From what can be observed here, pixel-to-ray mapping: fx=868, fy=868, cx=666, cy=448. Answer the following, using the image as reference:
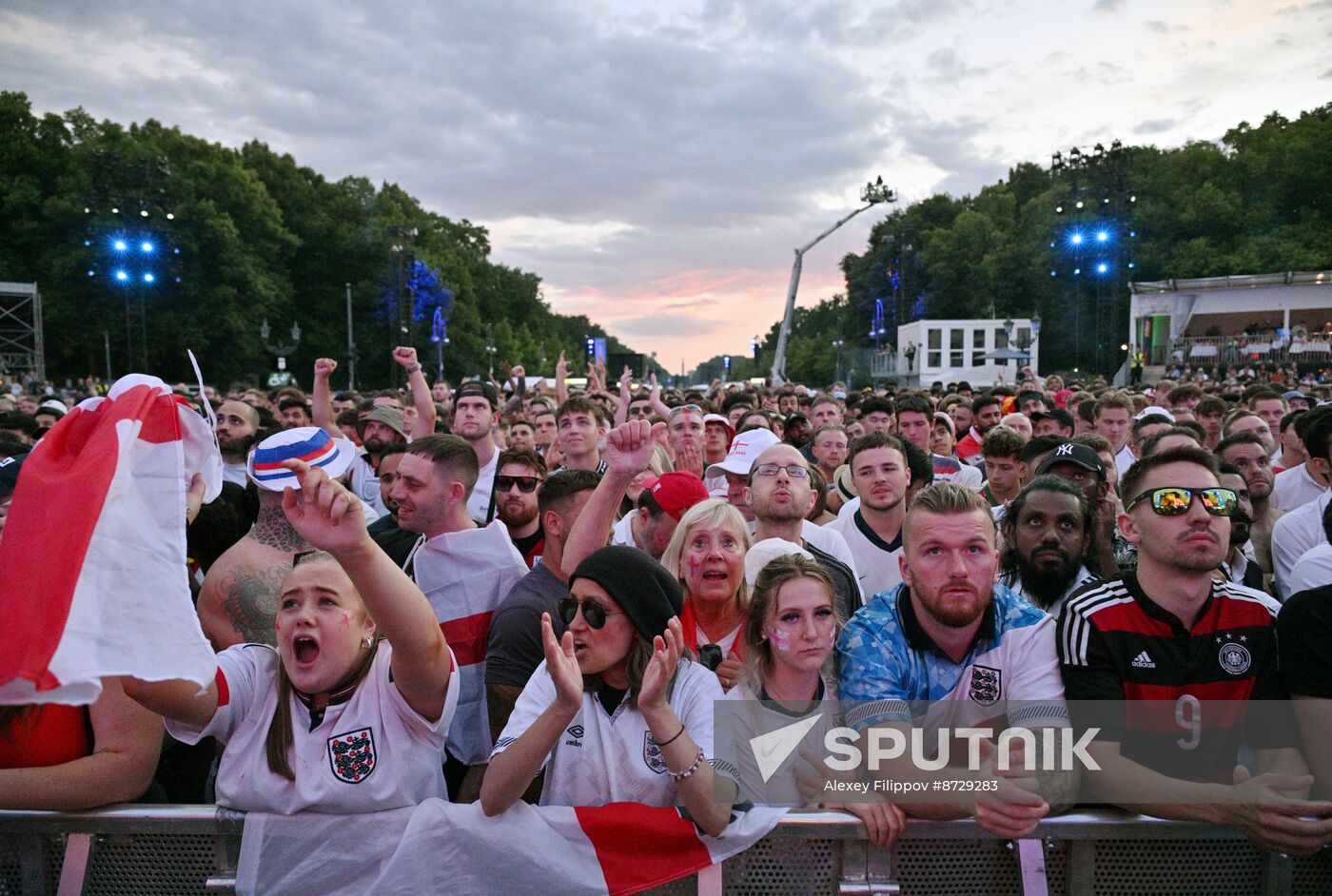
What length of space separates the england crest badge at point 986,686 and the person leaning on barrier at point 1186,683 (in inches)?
8.1

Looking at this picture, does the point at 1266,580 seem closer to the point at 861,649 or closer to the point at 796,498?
the point at 796,498

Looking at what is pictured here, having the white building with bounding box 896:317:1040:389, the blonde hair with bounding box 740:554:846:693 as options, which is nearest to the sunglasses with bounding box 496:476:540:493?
the blonde hair with bounding box 740:554:846:693

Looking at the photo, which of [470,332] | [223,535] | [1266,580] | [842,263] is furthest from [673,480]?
[842,263]

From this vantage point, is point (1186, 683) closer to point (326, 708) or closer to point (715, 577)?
point (715, 577)

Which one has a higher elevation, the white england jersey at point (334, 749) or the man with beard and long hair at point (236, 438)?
the man with beard and long hair at point (236, 438)

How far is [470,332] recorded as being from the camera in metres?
64.0

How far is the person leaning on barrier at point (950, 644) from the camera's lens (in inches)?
106

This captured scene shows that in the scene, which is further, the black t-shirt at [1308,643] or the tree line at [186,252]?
the tree line at [186,252]

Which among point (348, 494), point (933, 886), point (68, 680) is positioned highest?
point (348, 494)

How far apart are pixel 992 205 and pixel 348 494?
82225 millimetres

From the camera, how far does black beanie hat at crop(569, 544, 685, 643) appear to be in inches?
103

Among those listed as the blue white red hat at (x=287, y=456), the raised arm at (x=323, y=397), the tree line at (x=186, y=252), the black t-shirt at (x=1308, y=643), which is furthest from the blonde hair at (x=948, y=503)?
the tree line at (x=186, y=252)

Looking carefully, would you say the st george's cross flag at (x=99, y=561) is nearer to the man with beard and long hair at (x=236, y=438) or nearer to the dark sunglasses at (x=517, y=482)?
the dark sunglasses at (x=517, y=482)

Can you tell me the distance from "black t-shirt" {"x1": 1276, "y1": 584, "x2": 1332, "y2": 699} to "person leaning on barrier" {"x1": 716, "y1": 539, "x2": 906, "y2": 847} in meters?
1.32
